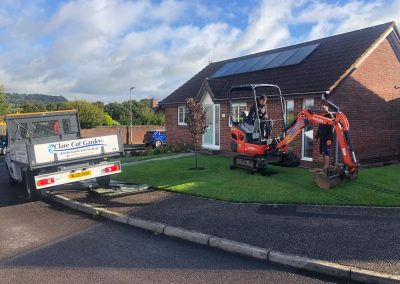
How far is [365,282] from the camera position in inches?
181

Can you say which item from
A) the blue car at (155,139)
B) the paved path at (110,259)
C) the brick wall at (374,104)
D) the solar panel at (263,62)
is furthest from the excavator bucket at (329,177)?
the blue car at (155,139)

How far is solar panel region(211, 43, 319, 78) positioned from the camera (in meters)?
16.6

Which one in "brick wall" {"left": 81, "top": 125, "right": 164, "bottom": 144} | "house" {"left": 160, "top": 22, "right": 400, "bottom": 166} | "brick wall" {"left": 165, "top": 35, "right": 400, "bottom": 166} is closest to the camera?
"house" {"left": 160, "top": 22, "right": 400, "bottom": 166}

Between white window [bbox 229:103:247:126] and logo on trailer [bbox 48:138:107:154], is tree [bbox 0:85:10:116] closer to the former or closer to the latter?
white window [bbox 229:103:247:126]

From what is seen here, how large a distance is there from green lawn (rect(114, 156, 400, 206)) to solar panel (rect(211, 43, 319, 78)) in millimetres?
6336

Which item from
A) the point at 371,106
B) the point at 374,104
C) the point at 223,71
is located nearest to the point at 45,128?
the point at 223,71

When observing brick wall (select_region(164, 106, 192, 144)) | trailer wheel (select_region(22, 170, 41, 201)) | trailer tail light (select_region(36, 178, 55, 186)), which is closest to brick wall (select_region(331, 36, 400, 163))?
brick wall (select_region(164, 106, 192, 144))

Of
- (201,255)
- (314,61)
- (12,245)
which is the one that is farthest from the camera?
(314,61)

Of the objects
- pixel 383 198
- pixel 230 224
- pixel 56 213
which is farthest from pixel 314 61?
pixel 56 213

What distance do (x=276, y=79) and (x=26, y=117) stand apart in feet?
32.5

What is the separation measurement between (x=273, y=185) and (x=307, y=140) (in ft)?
16.1

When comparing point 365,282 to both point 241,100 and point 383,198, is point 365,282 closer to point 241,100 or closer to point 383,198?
point 383,198

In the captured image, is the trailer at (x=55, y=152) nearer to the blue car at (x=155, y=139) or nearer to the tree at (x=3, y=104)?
the blue car at (x=155, y=139)

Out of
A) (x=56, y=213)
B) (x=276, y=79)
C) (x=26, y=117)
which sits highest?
(x=276, y=79)
